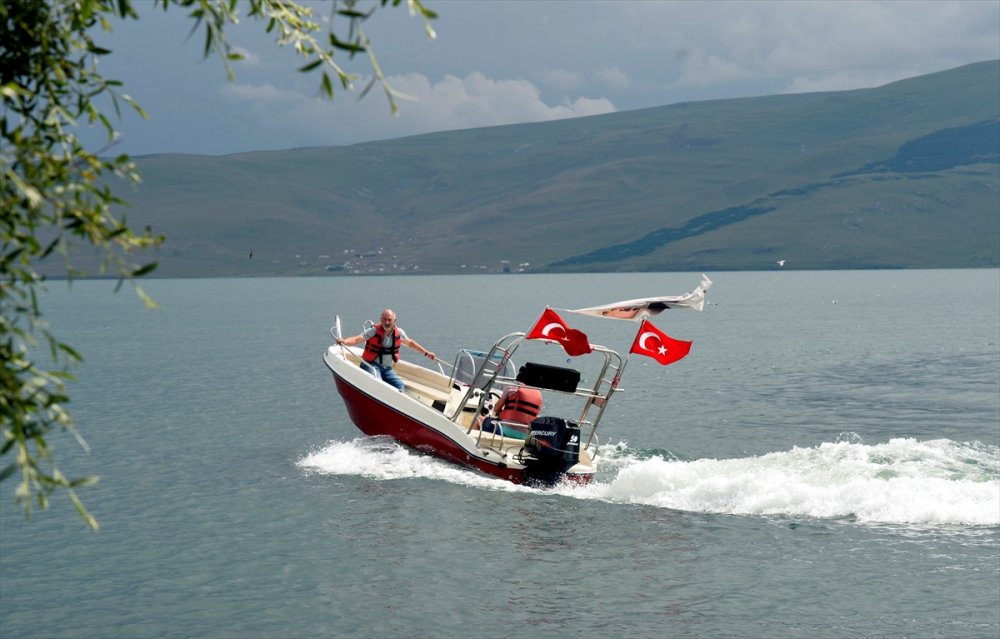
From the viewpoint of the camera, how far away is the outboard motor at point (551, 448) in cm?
2305

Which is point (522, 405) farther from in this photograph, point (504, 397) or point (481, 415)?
point (481, 415)

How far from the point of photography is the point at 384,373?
27422 mm

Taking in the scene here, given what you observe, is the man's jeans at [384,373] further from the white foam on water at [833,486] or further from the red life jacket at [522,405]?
the white foam on water at [833,486]

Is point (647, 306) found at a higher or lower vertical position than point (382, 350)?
higher

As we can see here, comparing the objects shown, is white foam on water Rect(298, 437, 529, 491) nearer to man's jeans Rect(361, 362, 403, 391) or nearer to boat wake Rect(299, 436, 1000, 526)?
boat wake Rect(299, 436, 1000, 526)

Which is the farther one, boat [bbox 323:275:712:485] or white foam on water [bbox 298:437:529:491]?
white foam on water [bbox 298:437:529:491]

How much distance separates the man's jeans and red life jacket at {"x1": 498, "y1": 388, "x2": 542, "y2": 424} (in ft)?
12.1

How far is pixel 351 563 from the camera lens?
19.6m

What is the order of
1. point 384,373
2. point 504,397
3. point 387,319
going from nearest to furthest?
1. point 504,397
2. point 387,319
3. point 384,373

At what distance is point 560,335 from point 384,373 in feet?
20.5

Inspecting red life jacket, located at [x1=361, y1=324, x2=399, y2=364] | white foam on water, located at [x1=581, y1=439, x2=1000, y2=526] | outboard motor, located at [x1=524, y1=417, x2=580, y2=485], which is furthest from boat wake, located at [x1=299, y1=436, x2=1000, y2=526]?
red life jacket, located at [x1=361, y1=324, x2=399, y2=364]

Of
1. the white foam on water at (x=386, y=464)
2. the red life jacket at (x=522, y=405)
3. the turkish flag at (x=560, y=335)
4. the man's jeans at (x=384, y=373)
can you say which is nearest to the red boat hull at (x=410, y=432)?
the white foam on water at (x=386, y=464)

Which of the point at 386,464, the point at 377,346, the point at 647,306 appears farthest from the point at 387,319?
the point at 647,306

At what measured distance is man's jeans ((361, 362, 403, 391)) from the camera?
27.2 metres
